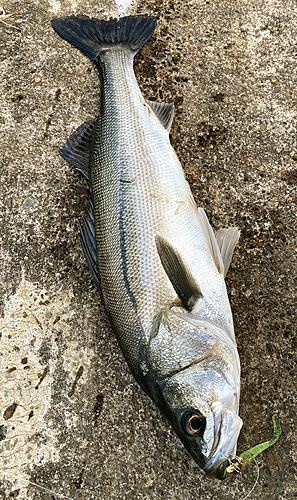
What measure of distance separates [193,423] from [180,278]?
2.89ft

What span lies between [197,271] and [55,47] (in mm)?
2648

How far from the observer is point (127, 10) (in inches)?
129

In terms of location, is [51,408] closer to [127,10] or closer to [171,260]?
[171,260]

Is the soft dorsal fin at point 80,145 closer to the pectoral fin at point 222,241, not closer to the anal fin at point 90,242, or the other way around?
the anal fin at point 90,242

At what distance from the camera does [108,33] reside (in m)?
3.02

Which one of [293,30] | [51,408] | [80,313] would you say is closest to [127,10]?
[293,30]

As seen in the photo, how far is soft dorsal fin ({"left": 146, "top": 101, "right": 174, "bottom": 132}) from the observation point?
9.44 feet

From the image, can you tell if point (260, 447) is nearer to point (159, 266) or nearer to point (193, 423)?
point (193, 423)

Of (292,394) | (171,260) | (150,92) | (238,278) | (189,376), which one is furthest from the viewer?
(150,92)

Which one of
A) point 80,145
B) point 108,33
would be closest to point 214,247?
point 80,145

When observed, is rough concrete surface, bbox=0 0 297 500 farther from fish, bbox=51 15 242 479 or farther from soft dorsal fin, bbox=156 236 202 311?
soft dorsal fin, bbox=156 236 202 311

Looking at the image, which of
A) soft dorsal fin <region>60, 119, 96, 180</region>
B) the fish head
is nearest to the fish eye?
the fish head

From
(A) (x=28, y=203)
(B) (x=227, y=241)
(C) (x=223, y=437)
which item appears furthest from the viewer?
(A) (x=28, y=203)

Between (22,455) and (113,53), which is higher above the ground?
(113,53)
